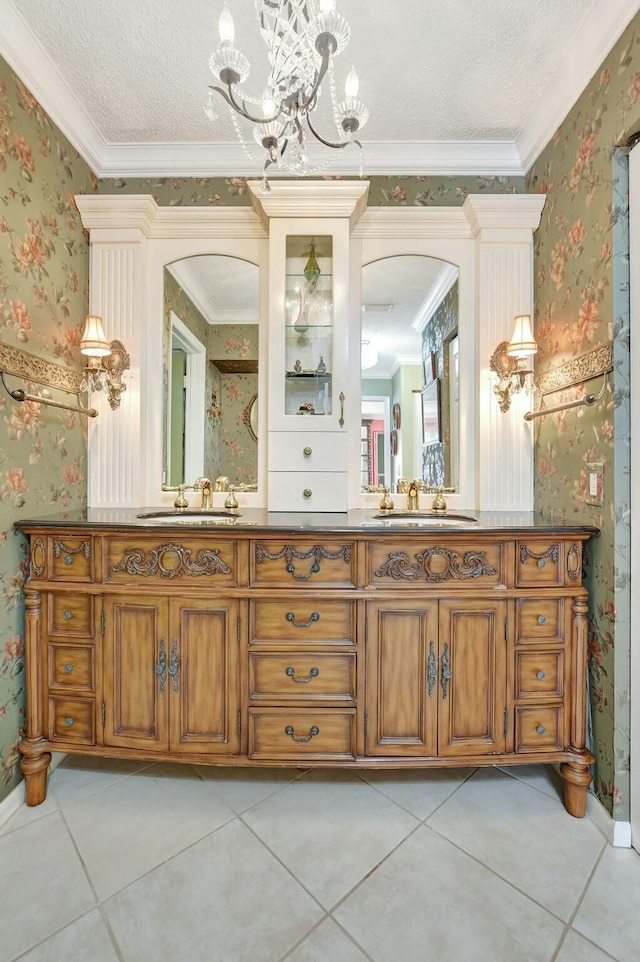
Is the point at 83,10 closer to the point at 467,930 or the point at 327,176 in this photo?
the point at 327,176

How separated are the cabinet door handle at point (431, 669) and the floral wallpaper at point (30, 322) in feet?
4.76

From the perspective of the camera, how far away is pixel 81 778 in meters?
1.75

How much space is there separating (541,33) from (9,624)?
2.80 meters

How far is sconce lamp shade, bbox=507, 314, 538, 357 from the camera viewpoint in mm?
1973

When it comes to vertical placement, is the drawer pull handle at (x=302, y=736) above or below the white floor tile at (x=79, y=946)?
above

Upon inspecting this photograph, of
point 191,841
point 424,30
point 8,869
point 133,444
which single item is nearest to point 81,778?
point 8,869

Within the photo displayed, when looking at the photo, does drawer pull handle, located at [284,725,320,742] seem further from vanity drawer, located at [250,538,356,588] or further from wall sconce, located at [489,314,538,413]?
wall sconce, located at [489,314,538,413]

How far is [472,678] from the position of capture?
1565 mm

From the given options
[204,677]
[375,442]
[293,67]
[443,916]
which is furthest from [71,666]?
[293,67]

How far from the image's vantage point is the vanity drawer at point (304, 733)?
156 centimetres

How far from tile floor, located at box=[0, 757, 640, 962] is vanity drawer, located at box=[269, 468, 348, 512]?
106cm

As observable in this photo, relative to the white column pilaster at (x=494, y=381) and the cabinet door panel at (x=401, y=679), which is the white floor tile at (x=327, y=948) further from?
the white column pilaster at (x=494, y=381)

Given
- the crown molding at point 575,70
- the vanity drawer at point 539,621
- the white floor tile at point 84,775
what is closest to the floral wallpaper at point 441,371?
the crown molding at point 575,70

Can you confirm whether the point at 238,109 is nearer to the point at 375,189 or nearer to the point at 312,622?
the point at 375,189
